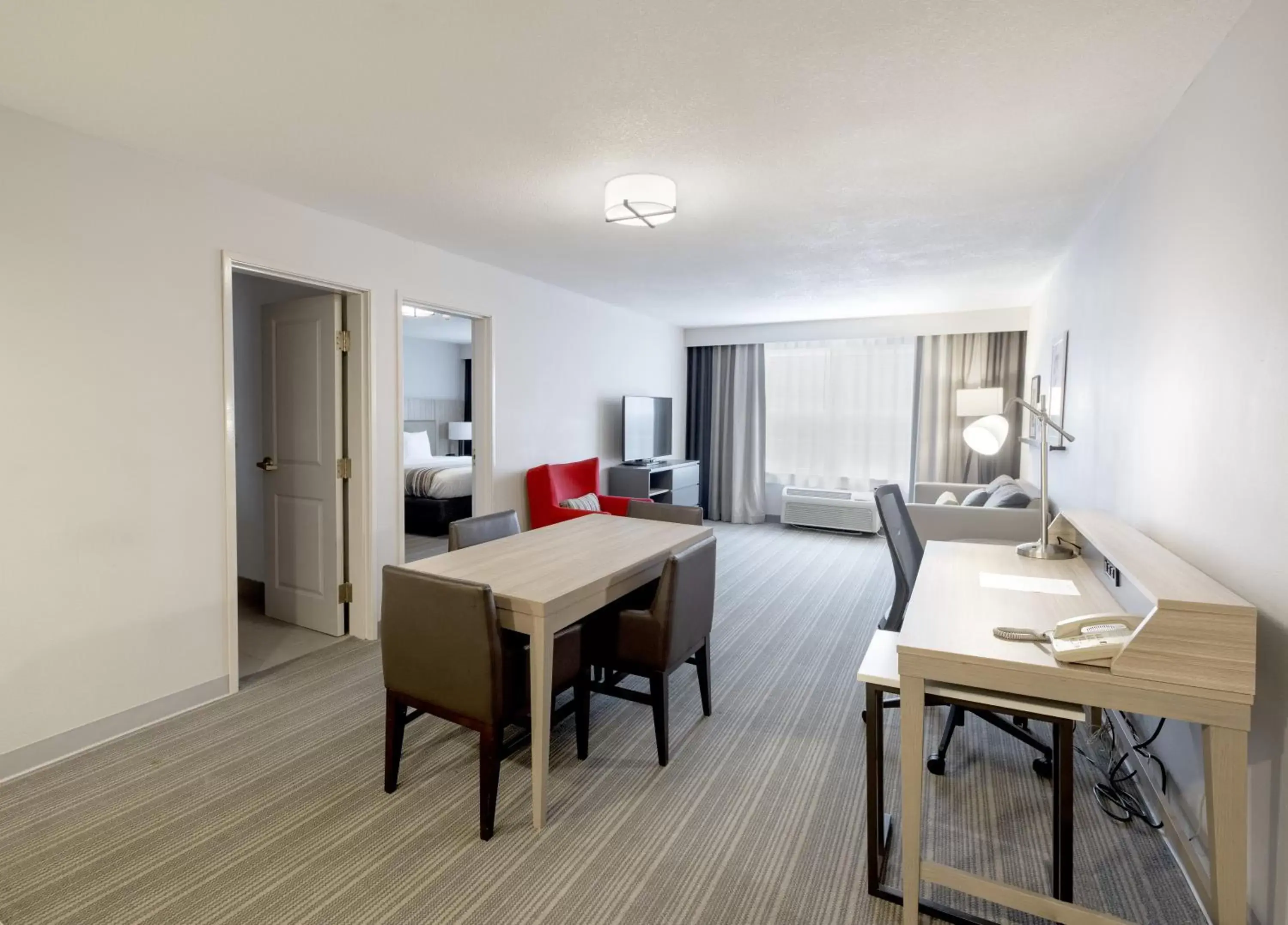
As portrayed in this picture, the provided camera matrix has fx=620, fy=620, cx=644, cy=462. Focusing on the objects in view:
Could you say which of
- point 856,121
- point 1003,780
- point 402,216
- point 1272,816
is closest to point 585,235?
point 402,216

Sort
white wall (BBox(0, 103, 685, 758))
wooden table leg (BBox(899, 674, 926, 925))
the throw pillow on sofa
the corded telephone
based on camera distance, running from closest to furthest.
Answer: the corded telephone
wooden table leg (BBox(899, 674, 926, 925))
white wall (BBox(0, 103, 685, 758))
the throw pillow on sofa

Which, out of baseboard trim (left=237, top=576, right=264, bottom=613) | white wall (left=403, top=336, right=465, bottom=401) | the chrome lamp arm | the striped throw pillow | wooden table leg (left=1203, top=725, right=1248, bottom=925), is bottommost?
baseboard trim (left=237, top=576, right=264, bottom=613)

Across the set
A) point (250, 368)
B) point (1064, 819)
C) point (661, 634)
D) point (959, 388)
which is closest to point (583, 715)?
point (661, 634)

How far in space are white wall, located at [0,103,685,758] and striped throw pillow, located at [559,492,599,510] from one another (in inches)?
88.2

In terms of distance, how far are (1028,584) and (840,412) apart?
206 inches

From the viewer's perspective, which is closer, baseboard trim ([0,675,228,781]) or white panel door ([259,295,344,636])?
baseboard trim ([0,675,228,781])

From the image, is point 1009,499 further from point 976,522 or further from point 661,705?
point 661,705

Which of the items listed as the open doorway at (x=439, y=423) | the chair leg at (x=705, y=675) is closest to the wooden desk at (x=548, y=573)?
the chair leg at (x=705, y=675)

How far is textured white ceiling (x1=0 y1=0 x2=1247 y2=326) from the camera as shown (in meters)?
1.63

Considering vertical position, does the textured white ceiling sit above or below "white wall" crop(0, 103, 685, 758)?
above

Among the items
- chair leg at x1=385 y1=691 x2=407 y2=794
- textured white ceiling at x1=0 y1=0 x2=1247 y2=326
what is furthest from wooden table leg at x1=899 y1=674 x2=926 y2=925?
textured white ceiling at x1=0 y1=0 x2=1247 y2=326

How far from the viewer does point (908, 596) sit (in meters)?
2.98

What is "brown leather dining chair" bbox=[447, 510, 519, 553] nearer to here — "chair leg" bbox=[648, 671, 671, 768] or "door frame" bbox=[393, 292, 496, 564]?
"chair leg" bbox=[648, 671, 671, 768]

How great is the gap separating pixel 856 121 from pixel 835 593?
10.9 feet
